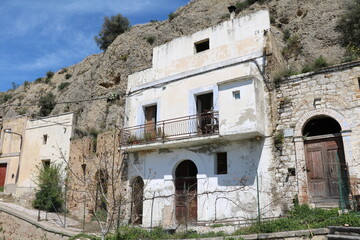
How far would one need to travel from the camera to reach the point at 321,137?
1199 centimetres

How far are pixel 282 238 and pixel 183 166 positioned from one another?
7.05 m

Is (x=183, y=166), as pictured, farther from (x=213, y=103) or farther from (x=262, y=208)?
(x=262, y=208)

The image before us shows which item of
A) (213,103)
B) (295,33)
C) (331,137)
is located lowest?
(331,137)

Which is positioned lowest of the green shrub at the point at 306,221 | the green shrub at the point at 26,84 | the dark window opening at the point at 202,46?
the green shrub at the point at 306,221

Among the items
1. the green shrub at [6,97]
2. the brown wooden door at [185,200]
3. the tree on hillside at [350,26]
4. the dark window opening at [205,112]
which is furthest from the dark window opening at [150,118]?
the green shrub at [6,97]

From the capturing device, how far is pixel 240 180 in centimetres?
1273

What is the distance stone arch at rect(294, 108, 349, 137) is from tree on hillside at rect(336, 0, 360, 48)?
10.6 metres

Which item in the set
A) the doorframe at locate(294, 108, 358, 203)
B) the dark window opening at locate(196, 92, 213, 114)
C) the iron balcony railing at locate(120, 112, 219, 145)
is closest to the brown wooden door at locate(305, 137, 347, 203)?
the doorframe at locate(294, 108, 358, 203)

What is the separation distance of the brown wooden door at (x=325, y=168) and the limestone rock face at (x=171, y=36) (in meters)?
10.1

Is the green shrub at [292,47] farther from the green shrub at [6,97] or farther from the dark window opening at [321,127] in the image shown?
the green shrub at [6,97]

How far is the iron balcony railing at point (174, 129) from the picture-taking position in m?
14.0

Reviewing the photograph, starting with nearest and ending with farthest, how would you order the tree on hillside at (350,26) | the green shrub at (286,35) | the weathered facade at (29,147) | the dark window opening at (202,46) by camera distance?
the dark window opening at (202,46)
the tree on hillside at (350,26)
the weathered facade at (29,147)
the green shrub at (286,35)

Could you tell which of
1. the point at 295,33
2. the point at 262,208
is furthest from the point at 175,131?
the point at 295,33

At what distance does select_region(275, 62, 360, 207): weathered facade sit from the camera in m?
11.1
